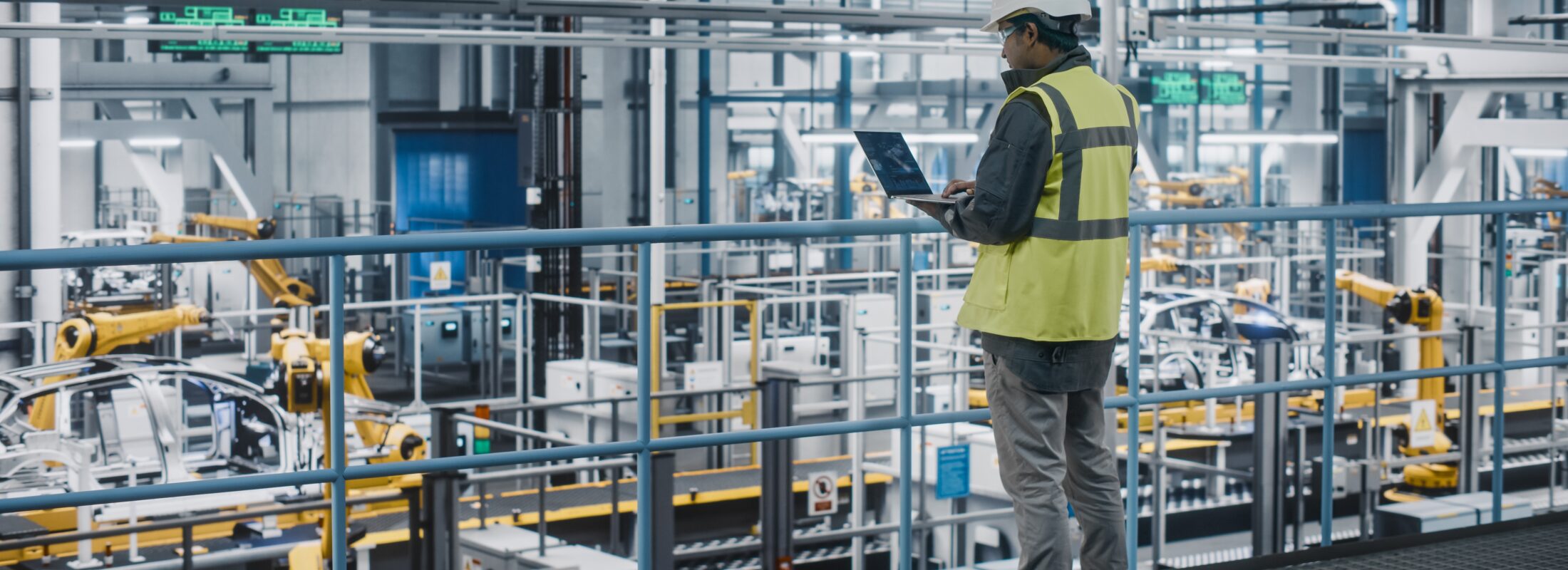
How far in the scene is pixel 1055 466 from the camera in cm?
302

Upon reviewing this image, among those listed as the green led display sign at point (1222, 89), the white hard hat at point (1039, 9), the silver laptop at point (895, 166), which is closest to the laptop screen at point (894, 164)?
the silver laptop at point (895, 166)

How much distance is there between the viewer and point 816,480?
880cm

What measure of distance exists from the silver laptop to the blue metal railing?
0.86 feet

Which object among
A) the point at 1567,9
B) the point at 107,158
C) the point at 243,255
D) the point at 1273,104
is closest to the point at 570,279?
the point at 243,255

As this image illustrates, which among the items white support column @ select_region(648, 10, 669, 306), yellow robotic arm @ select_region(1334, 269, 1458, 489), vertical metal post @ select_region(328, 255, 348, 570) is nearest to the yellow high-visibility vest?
vertical metal post @ select_region(328, 255, 348, 570)

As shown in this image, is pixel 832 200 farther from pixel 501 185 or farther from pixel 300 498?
pixel 300 498

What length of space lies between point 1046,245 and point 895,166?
347 millimetres

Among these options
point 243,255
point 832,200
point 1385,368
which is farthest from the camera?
point 832,200

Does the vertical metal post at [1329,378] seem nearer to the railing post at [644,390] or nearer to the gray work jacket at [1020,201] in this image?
the gray work jacket at [1020,201]

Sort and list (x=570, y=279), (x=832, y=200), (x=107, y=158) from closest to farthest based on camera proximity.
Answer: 1. (x=570, y=279)
2. (x=832, y=200)
3. (x=107, y=158)

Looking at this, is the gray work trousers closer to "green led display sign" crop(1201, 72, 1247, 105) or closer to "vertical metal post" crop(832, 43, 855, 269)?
"vertical metal post" crop(832, 43, 855, 269)

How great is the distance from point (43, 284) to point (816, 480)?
4.52 meters

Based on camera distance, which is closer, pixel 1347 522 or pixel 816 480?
pixel 816 480

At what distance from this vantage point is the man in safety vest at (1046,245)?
2855mm
